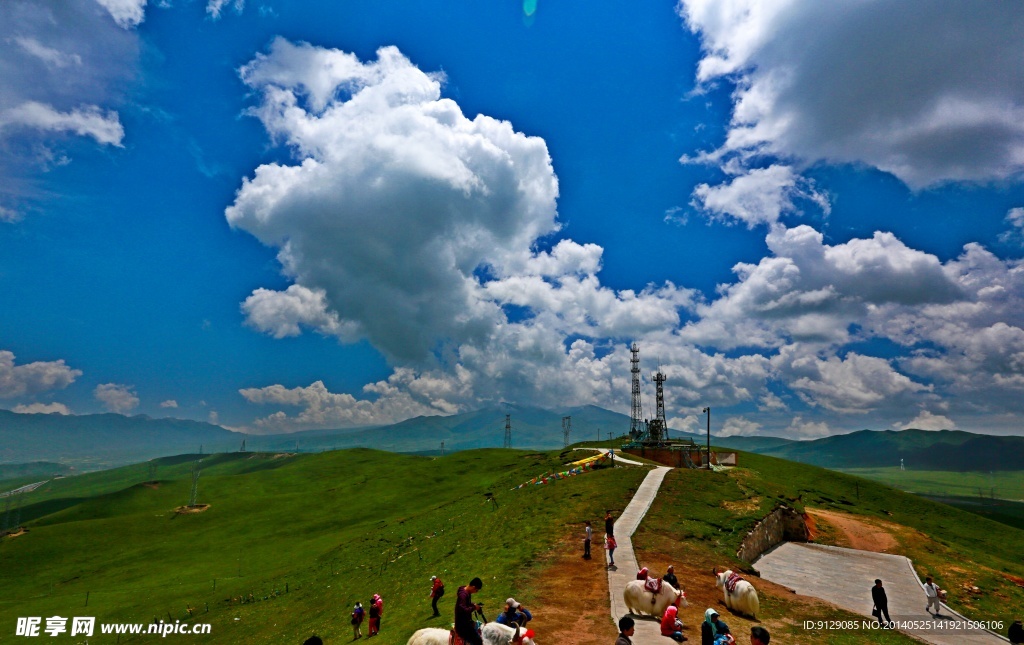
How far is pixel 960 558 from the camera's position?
161ft

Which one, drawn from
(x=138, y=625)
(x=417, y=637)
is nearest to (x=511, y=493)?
(x=138, y=625)

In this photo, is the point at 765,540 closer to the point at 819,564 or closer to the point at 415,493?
the point at 819,564

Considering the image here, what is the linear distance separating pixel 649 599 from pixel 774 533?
108 ft

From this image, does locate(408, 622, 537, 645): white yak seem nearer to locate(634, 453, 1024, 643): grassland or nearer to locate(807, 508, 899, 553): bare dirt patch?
locate(634, 453, 1024, 643): grassland

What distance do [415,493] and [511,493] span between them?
1969 inches

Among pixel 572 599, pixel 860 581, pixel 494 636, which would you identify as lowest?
pixel 860 581

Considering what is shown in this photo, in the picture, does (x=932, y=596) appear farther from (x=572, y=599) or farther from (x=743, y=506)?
(x=572, y=599)

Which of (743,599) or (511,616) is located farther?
(743,599)

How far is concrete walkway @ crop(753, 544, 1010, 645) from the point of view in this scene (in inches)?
1115

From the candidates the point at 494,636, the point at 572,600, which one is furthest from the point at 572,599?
the point at 494,636

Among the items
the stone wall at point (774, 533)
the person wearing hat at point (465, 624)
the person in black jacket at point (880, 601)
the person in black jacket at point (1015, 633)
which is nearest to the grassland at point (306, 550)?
the person wearing hat at point (465, 624)

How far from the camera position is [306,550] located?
76312 millimetres

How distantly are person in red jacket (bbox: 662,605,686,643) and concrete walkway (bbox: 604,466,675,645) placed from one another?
318 mm

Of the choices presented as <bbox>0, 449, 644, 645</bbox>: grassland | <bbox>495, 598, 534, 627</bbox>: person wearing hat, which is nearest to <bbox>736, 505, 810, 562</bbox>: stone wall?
<bbox>0, 449, 644, 645</bbox>: grassland
